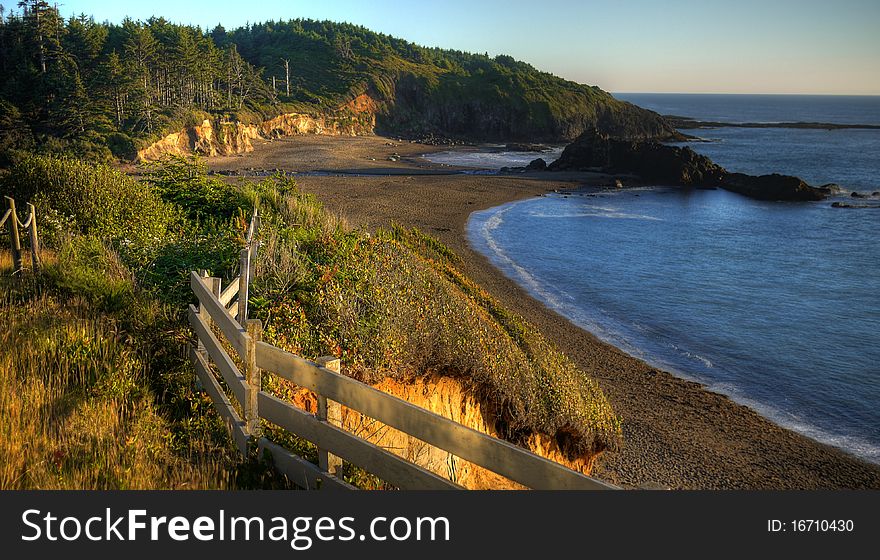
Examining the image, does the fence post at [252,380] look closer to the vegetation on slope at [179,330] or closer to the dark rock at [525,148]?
the vegetation on slope at [179,330]

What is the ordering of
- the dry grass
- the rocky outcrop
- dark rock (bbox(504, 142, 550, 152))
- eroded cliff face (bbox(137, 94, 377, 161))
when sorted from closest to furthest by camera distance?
the dry grass
eroded cliff face (bbox(137, 94, 377, 161))
the rocky outcrop
dark rock (bbox(504, 142, 550, 152))

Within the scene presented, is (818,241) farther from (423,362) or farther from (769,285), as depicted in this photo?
(423,362)

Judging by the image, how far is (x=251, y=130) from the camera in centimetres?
7781

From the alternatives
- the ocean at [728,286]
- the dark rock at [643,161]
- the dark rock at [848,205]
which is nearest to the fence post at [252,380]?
the ocean at [728,286]

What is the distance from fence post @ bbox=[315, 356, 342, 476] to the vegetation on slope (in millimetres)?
614

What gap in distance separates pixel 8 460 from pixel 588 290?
2766cm

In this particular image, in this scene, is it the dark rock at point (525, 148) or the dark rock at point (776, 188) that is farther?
the dark rock at point (525, 148)

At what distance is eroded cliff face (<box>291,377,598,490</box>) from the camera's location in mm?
6816

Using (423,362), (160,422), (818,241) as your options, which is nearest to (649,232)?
(818,241)

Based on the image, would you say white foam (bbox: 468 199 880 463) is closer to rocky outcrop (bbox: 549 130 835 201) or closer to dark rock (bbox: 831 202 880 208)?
dark rock (bbox: 831 202 880 208)

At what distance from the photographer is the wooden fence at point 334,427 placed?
3.67 meters

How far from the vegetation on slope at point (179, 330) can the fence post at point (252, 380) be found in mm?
309

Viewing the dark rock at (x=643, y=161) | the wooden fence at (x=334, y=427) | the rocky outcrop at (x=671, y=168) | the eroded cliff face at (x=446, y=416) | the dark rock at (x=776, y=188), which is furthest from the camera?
the dark rock at (x=643, y=161)

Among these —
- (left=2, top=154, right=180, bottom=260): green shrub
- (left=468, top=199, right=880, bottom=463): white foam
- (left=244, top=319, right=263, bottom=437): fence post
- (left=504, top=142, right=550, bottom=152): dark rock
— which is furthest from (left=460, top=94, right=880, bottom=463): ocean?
(left=504, top=142, right=550, bottom=152): dark rock
